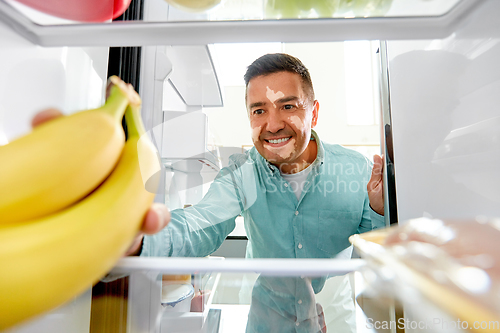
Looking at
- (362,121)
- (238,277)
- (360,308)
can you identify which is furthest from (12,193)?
(362,121)

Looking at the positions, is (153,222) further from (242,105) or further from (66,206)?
(242,105)

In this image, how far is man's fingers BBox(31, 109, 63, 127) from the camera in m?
0.34

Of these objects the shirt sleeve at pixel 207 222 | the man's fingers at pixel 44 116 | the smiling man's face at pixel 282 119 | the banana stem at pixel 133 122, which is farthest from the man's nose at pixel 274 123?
the man's fingers at pixel 44 116

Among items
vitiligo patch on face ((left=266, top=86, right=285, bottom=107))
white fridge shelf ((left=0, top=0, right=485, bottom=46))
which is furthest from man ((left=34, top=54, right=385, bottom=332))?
white fridge shelf ((left=0, top=0, right=485, bottom=46))

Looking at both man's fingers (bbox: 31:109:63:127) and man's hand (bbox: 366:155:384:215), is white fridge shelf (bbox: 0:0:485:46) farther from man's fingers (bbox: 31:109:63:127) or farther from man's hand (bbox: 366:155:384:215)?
man's hand (bbox: 366:155:384:215)

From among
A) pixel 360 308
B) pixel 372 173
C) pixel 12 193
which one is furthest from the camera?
pixel 372 173

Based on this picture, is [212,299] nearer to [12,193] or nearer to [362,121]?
[12,193]

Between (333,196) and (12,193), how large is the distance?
1.68 feet

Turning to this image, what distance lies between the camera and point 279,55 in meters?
0.52

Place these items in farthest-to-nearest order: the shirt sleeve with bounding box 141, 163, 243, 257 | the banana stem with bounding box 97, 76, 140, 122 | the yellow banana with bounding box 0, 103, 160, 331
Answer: the shirt sleeve with bounding box 141, 163, 243, 257, the banana stem with bounding box 97, 76, 140, 122, the yellow banana with bounding box 0, 103, 160, 331

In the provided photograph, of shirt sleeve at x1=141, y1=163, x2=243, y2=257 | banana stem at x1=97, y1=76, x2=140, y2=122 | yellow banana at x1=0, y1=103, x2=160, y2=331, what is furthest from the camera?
shirt sleeve at x1=141, y1=163, x2=243, y2=257

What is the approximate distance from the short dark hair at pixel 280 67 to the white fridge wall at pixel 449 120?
16 centimetres

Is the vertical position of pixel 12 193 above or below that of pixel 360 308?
above

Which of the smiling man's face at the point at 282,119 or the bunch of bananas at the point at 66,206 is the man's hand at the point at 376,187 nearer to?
the smiling man's face at the point at 282,119
